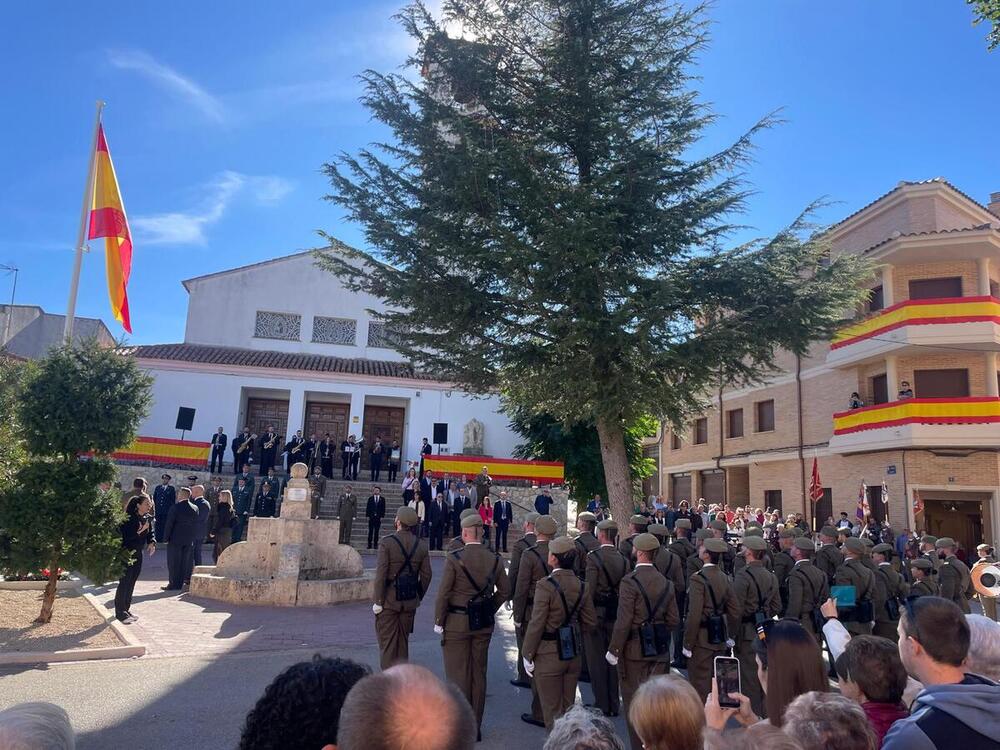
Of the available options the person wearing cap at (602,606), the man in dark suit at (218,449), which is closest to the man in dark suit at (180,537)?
the person wearing cap at (602,606)

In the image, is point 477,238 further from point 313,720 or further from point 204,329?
point 204,329

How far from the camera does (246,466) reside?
24.5m

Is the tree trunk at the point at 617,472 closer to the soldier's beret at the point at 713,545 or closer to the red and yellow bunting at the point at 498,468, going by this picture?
the soldier's beret at the point at 713,545

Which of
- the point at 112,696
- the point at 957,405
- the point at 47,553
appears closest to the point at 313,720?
the point at 112,696

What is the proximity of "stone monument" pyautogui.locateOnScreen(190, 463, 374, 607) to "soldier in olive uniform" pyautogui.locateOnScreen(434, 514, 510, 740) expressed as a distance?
618 centimetres

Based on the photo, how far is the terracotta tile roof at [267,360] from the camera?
2888cm

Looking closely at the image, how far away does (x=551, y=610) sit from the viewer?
6094 mm

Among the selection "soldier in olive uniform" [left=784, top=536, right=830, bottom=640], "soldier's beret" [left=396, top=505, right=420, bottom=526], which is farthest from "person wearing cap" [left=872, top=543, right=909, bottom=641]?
"soldier's beret" [left=396, top=505, right=420, bottom=526]

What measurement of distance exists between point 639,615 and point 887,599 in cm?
480

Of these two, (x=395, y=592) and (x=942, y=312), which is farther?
(x=942, y=312)

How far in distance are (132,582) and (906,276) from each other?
85.8ft

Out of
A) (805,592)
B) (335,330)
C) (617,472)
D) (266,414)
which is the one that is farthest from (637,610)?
(335,330)

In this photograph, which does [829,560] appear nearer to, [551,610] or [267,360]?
[551,610]

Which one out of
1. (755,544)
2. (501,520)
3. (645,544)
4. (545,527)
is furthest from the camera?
(501,520)
